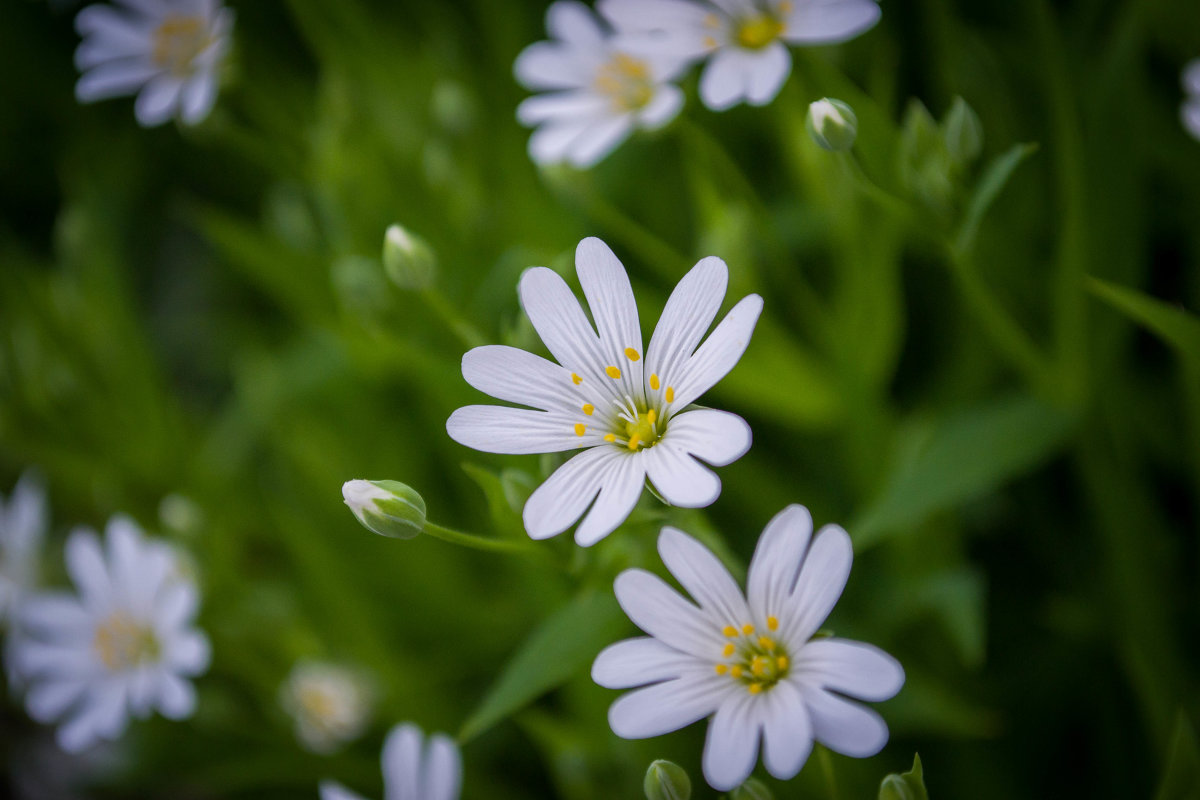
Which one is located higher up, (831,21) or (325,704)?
(831,21)

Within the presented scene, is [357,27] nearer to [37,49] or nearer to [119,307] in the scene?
[119,307]

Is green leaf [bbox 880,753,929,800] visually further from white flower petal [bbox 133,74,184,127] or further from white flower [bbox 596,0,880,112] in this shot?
white flower petal [bbox 133,74,184,127]

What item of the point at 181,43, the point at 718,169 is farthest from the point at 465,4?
the point at 718,169

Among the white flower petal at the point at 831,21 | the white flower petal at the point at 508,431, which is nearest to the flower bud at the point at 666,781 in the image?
the white flower petal at the point at 508,431

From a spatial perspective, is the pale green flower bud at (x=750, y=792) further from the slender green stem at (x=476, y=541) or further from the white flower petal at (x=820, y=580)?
the slender green stem at (x=476, y=541)

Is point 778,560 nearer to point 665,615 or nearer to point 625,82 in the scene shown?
point 665,615

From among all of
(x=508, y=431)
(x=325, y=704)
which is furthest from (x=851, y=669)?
(x=325, y=704)
